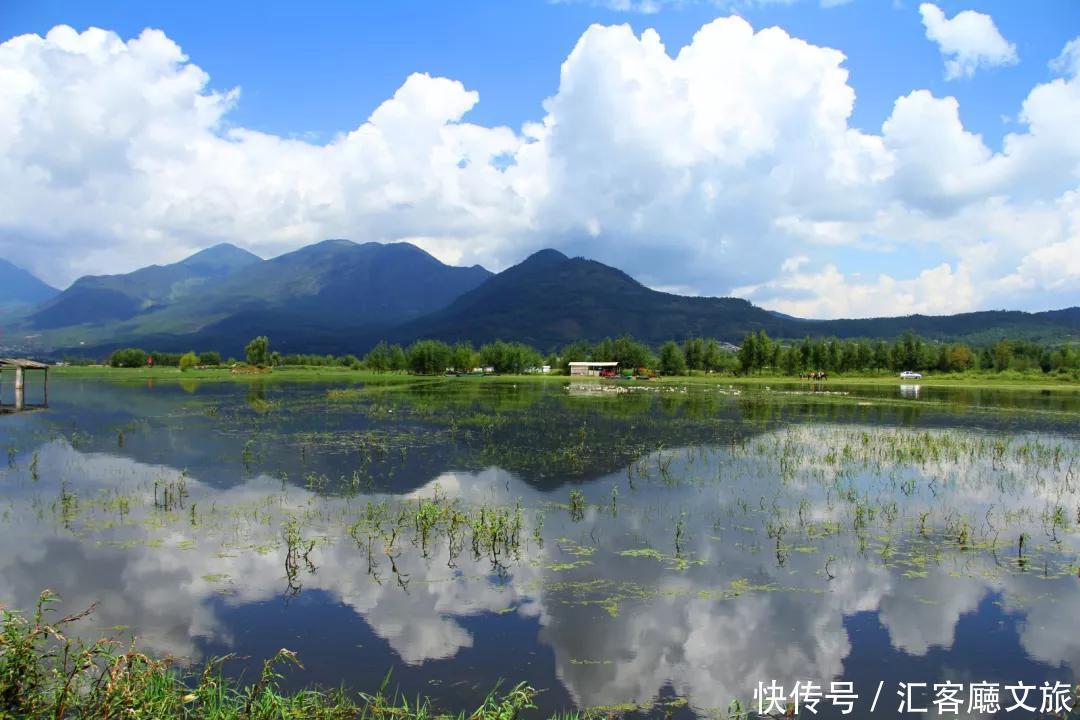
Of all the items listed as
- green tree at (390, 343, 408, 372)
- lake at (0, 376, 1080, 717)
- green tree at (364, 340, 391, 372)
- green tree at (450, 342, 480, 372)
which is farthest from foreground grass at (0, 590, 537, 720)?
green tree at (364, 340, 391, 372)

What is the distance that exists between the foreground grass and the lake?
2.85 feet

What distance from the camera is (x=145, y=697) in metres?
7.43

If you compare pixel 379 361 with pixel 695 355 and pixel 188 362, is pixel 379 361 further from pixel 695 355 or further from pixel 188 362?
pixel 695 355

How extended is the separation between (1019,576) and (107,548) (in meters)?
22.3

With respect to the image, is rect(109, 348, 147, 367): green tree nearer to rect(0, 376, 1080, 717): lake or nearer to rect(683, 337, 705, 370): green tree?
rect(683, 337, 705, 370): green tree

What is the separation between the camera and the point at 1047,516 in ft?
66.9

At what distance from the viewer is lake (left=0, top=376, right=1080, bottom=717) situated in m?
10.7

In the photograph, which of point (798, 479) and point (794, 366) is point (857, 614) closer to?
point (798, 479)

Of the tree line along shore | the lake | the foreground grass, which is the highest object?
the tree line along shore

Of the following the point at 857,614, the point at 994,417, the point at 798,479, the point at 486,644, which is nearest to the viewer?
the point at 486,644

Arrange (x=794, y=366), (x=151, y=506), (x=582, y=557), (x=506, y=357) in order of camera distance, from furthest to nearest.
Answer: (x=506, y=357) < (x=794, y=366) < (x=151, y=506) < (x=582, y=557)

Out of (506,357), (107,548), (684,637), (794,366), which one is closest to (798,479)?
(684,637)

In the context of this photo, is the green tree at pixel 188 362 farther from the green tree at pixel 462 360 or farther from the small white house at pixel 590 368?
the small white house at pixel 590 368

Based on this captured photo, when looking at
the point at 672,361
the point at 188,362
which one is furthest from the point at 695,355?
the point at 188,362
